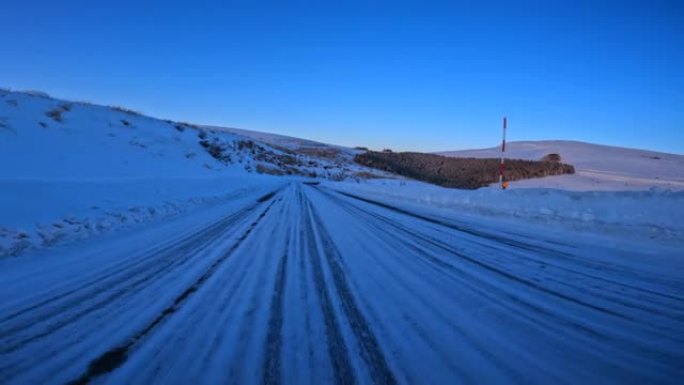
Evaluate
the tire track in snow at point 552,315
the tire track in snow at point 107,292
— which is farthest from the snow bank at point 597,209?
the tire track in snow at point 107,292

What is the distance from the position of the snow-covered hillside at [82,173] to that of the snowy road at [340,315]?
1.65 m

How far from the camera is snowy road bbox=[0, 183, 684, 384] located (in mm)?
2488

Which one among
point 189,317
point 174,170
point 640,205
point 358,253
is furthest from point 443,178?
point 189,317

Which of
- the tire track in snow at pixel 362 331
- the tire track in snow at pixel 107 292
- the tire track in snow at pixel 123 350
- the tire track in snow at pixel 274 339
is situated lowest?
the tire track in snow at pixel 107 292

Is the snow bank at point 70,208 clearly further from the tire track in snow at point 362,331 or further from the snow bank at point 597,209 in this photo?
the snow bank at point 597,209

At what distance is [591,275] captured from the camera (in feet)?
14.8

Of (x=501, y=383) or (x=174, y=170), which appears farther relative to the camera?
(x=174, y=170)

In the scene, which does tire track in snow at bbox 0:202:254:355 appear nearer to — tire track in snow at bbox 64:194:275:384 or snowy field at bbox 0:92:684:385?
snowy field at bbox 0:92:684:385

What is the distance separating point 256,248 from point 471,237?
3921mm

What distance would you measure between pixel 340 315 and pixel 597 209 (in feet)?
24.3

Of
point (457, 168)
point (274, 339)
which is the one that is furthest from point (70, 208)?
point (457, 168)

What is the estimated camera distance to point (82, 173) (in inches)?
486

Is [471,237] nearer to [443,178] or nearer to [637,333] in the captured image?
[637,333]

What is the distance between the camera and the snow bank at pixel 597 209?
6.80 m
